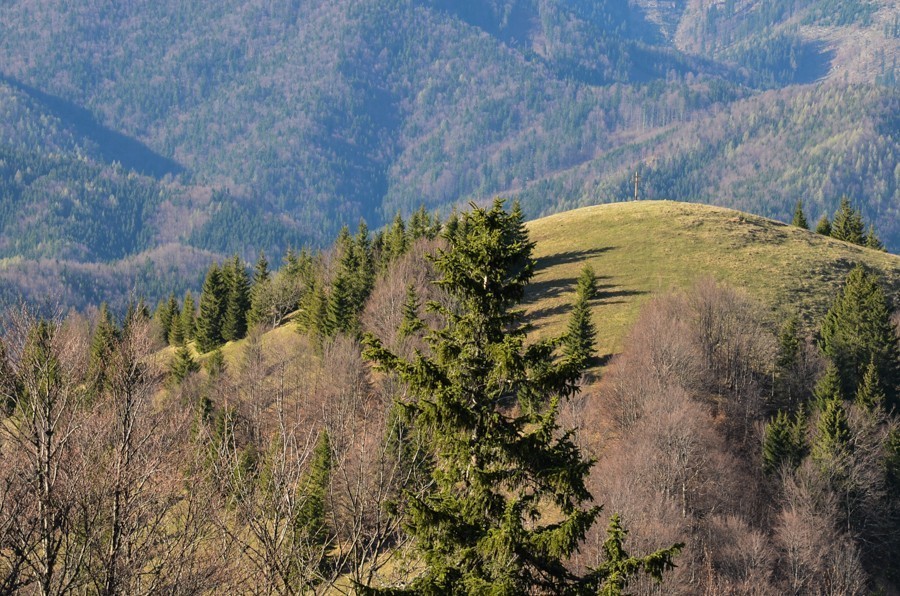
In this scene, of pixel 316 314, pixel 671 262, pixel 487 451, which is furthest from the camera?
pixel 671 262

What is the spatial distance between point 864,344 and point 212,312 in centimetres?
6722

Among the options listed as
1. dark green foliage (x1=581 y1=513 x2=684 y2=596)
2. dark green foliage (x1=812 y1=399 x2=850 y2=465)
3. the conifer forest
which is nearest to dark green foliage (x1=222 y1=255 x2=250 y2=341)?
the conifer forest

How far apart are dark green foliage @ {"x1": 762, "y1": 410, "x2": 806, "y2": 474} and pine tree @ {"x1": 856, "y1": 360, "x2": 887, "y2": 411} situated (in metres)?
7.52

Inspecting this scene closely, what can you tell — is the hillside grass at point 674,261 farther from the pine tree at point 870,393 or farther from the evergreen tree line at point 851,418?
the pine tree at point 870,393

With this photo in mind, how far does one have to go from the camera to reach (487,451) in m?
16.0

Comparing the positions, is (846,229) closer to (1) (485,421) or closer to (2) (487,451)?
(1) (485,421)

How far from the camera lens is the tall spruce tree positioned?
599 inches

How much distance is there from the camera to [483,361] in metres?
16.4

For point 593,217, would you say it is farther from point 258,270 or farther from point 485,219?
point 485,219

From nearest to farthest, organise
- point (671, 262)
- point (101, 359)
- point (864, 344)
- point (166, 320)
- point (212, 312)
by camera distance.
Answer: point (101, 359)
point (864, 344)
point (671, 262)
point (212, 312)
point (166, 320)

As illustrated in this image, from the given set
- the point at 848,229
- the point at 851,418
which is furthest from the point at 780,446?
the point at 848,229

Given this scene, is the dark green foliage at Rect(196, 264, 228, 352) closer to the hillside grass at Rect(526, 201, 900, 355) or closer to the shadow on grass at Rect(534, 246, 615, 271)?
the hillside grass at Rect(526, 201, 900, 355)

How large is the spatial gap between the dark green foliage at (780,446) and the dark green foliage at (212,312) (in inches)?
2372

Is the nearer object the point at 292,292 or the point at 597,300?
the point at 597,300
